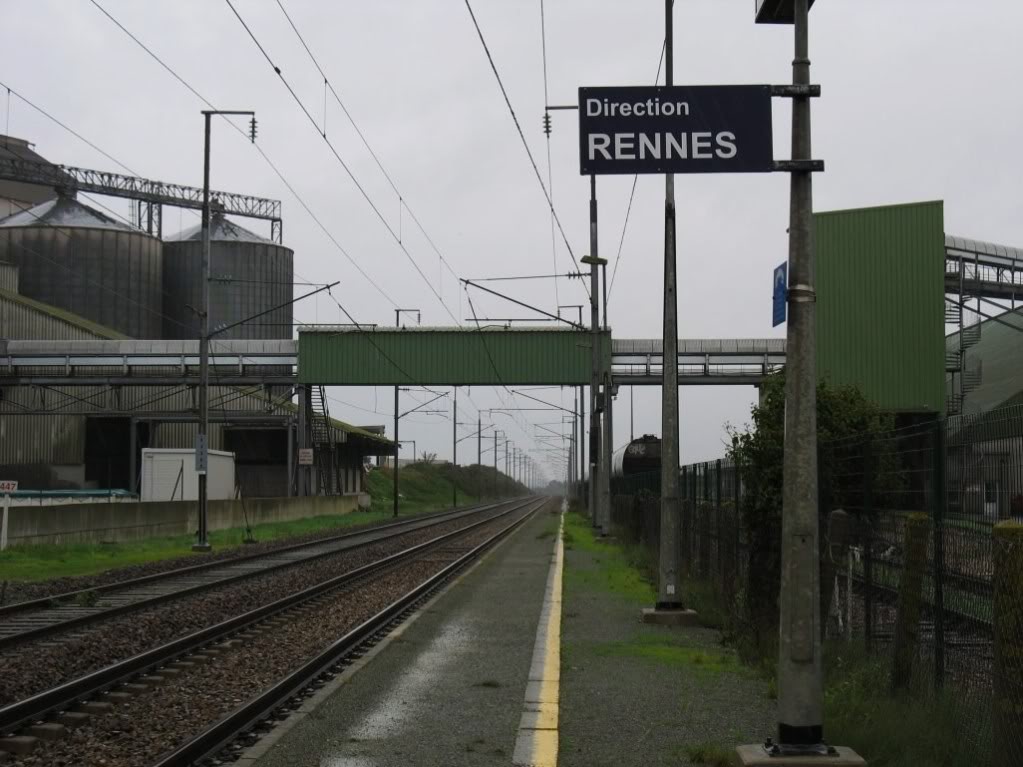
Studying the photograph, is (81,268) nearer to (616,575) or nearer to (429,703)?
(616,575)

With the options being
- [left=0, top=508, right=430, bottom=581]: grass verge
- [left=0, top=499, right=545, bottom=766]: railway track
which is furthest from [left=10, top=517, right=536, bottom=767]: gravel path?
[left=0, top=508, right=430, bottom=581]: grass verge

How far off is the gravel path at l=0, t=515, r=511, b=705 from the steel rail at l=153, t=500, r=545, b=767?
6.71 feet

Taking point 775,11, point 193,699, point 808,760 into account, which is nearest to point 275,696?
point 193,699

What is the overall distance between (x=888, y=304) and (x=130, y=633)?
31.2 m

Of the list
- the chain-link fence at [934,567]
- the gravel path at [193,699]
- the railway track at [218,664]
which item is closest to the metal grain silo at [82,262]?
the railway track at [218,664]

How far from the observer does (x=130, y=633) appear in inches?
547

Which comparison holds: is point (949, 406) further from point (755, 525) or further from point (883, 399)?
point (755, 525)

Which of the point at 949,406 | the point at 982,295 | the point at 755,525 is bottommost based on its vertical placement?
the point at 755,525

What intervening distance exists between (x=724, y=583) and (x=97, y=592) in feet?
31.7

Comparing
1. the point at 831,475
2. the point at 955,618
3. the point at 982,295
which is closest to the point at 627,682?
the point at 831,475

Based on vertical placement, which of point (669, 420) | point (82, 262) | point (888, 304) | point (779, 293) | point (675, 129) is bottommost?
point (669, 420)

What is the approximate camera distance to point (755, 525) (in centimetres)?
1287

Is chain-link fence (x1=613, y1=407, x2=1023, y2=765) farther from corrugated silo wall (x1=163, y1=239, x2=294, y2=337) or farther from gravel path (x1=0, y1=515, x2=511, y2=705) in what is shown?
corrugated silo wall (x1=163, y1=239, x2=294, y2=337)

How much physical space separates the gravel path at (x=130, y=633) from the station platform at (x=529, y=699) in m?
2.53
